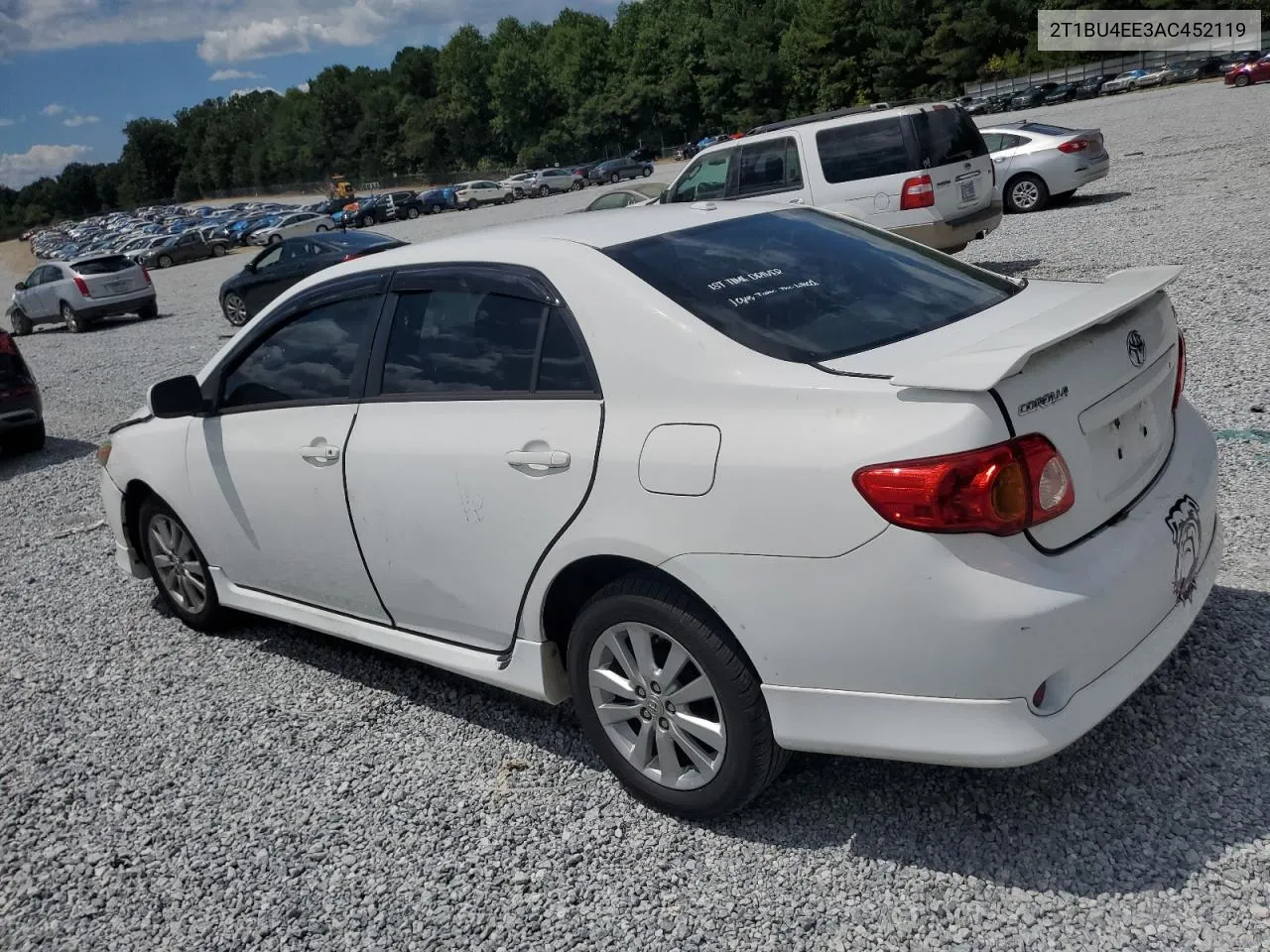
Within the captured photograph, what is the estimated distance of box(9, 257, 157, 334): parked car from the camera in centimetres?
2323

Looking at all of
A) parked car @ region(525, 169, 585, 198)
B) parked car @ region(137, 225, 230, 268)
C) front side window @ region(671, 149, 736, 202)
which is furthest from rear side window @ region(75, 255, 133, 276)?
parked car @ region(525, 169, 585, 198)

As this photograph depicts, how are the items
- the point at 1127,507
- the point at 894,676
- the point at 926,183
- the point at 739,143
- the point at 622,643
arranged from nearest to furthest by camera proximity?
the point at 894,676 < the point at 1127,507 < the point at 622,643 < the point at 926,183 < the point at 739,143

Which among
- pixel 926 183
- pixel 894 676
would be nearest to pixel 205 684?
pixel 894 676

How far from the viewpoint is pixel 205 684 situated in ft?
15.7

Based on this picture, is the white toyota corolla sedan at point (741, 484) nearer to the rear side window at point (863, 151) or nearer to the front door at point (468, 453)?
the front door at point (468, 453)

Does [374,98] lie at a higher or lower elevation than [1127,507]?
higher

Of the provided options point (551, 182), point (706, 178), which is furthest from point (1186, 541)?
point (551, 182)

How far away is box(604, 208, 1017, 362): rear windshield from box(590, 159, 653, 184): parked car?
6143 cm

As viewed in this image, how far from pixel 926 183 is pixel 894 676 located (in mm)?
9486

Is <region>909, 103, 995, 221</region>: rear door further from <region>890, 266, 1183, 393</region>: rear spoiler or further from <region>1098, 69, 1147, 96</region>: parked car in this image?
<region>1098, 69, 1147, 96</region>: parked car

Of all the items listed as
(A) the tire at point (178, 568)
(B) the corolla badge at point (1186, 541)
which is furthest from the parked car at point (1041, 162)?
(B) the corolla badge at point (1186, 541)

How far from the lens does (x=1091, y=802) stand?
10.2 feet

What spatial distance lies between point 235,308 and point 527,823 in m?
17.8

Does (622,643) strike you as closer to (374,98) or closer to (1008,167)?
(1008,167)
